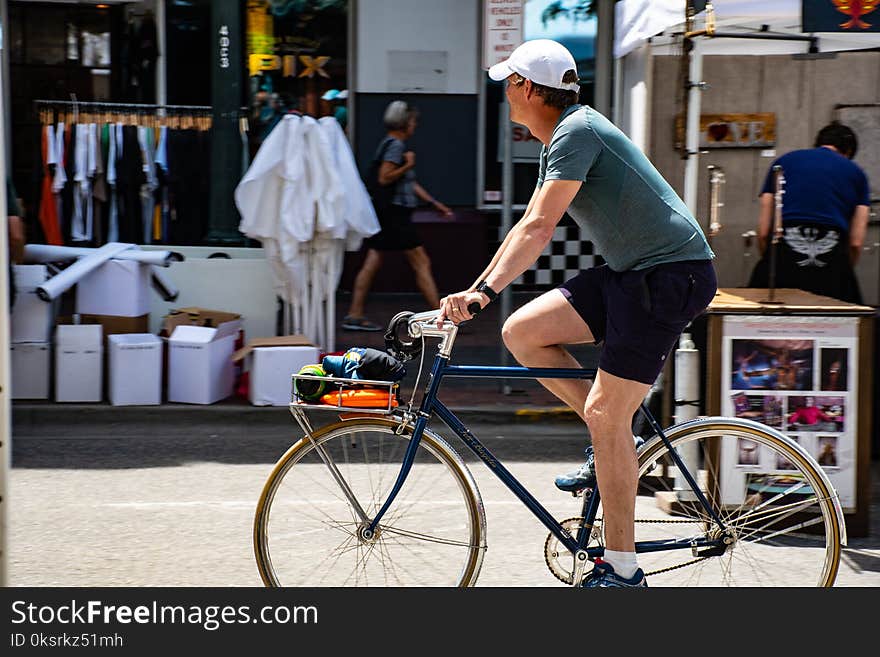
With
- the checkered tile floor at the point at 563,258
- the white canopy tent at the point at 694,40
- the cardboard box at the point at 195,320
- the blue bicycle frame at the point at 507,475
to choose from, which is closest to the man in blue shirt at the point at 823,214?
the white canopy tent at the point at 694,40

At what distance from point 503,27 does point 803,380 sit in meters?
3.46

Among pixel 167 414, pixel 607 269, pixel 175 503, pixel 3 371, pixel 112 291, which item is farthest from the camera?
pixel 112 291

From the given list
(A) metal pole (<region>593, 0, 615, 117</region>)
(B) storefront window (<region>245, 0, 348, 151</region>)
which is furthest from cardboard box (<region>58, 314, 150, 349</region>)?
(A) metal pole (<region>593, 0, 615, 117</region>)

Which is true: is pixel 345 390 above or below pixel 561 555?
above

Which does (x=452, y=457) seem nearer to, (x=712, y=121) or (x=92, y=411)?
(x=92, y=411)

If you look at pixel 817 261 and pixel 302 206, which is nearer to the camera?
pixel 817 261

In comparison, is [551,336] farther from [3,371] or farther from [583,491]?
[3,371]

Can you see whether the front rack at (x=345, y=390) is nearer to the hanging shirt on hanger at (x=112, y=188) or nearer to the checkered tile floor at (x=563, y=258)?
the hanging shirt on hanger at (x=112, y=188)

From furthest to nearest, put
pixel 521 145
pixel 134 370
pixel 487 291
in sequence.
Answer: pixel 521 145
pixel 134 370
pixel 487 291

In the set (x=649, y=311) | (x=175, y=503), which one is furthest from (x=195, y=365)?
(x=649, y=311)

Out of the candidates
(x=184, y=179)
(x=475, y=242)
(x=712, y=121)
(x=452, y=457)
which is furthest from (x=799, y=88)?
(x=452, y=457)

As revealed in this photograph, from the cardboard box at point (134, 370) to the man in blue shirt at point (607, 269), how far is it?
441 centimetres

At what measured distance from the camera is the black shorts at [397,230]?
10.3 metres

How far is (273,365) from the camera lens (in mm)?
8055
